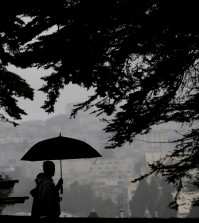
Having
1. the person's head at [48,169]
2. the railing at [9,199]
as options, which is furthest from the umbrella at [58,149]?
the person's head at [48,169]

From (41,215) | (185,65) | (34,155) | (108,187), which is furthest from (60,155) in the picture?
(108,187)

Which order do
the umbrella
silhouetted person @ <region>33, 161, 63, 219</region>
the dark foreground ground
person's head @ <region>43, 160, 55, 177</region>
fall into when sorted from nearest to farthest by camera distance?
the dark foreground ground < silhouetted person @ <region>33, 161, 63, 219</region> < person's head @ <region>43, 160, 55, 177</region> < the umbrella

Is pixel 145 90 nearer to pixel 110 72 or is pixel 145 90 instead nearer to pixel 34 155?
pixel 110 72

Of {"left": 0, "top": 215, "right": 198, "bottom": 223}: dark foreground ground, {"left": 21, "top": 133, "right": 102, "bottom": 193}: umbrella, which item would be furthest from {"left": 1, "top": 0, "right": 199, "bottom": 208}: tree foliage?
{"left": 0, "top": 215, "right": 198, "bottom": 223}: dark foreground ground

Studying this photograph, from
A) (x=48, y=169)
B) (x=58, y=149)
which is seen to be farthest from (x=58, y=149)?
(x=48, y=169)

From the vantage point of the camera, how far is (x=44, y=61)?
4.22m

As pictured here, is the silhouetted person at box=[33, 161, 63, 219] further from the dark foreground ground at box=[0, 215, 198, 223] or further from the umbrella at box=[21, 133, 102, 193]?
the umbrella at box=[21, 133, 102, 193]

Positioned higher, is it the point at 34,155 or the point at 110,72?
the point at 110,72

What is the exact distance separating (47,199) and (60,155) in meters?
1.47

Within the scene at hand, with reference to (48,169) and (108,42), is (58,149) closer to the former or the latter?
(48,169)

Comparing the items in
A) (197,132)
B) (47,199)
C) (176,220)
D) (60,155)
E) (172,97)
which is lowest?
(176,220)

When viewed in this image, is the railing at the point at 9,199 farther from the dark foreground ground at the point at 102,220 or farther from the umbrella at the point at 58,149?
the dark foreground ground at the point at 102,220

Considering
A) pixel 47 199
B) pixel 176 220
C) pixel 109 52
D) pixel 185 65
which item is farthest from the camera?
pixel 185 65

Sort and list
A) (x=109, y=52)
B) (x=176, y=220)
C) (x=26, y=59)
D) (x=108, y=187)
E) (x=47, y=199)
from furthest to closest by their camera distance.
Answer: (x=108, y=187)
(x=109, y=52)
(x=47, y=199)
(x=26, y=59)
(x=176, y=220)
